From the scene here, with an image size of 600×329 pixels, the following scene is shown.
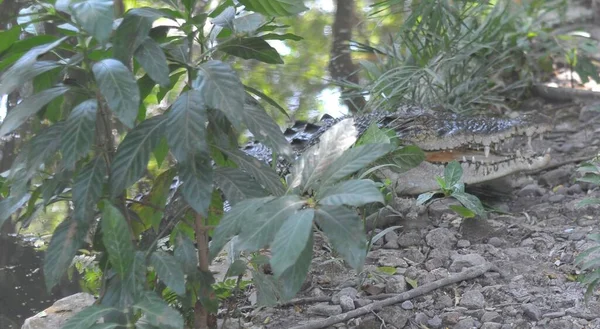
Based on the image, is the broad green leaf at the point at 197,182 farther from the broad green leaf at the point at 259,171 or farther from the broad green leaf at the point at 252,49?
the broad green leaf at the point at 252,49

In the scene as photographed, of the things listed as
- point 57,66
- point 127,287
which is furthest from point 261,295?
point 57,66

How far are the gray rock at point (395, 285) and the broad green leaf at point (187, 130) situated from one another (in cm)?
103

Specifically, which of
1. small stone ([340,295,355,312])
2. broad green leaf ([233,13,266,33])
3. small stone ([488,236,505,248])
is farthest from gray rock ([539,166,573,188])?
broad green leaf ([233,13,266,33])

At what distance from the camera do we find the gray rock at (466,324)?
2.13m

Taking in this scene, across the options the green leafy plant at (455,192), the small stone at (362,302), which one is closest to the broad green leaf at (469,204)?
the green leafy plant at (455,192)

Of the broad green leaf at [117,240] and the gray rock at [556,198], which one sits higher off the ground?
the broad green leaf at [117,240]

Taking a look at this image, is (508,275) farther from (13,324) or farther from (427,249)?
(13,324)

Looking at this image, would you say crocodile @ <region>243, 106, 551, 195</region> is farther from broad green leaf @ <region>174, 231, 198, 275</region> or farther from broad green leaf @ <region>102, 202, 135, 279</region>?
broad green leaf @ <region>102, 202, 135, 279</region>

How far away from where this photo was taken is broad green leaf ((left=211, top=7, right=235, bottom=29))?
1.74 m

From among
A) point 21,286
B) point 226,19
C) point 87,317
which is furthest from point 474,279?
point 21,286

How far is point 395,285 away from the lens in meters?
2.33

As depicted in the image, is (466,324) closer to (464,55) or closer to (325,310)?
(325,310)

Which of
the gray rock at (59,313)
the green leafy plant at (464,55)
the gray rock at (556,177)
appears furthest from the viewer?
the green leafy plant at (464,55)

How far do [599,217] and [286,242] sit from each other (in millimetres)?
2028
